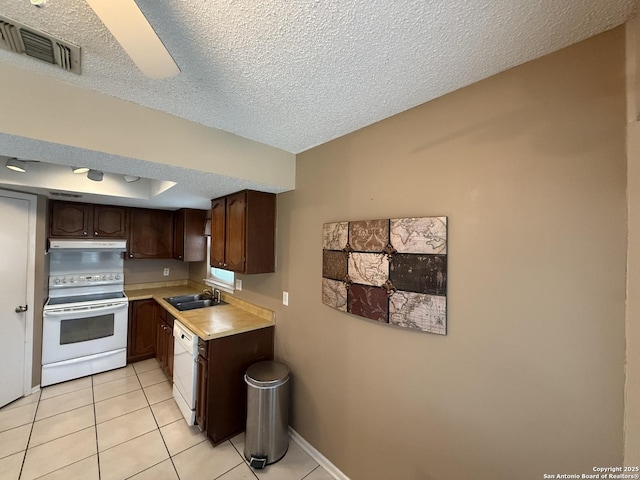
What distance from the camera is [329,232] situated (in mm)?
1749

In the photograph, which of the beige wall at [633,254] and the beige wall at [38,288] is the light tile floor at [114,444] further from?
the beige wall at [633,254]

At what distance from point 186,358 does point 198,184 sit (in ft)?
5.08

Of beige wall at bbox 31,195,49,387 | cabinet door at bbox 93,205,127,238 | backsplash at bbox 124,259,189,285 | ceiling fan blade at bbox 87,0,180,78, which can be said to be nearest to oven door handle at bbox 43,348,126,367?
beige wall at bbox 31,195,49,387

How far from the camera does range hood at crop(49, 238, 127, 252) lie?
2.80 meters

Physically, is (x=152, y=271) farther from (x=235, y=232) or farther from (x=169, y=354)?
(x=235, y=232)

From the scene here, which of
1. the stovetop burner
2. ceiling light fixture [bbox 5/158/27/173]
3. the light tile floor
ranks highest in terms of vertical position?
ceiling light fixture [bbox 5/158/27/173]

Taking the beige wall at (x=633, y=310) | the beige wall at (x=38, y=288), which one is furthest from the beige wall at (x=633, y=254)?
the beige wall at (x=38, y=288)

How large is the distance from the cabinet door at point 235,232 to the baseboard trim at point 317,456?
1.48m

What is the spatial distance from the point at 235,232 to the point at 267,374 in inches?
49.9

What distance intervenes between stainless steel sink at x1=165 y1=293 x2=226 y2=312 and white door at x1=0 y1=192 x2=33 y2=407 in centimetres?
128

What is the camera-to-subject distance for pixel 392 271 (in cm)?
137

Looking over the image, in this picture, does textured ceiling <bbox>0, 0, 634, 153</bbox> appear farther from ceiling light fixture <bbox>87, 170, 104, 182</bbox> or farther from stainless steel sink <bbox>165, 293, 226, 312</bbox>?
stainless steel sink <bbox>165, 293, 226, 312</bbox>

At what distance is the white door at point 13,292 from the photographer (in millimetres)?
2303

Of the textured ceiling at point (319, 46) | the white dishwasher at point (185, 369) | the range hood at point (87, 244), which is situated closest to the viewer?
the textured ceiling at point (319, 46)
